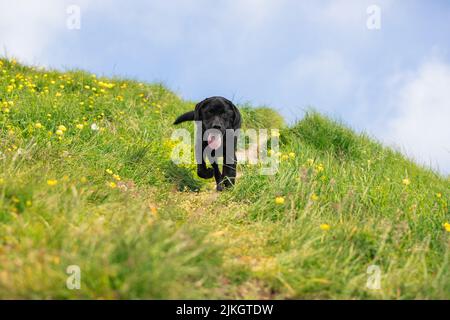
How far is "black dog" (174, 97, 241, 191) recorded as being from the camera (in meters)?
6.87

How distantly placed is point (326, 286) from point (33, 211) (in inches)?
79.9

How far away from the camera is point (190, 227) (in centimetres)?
381

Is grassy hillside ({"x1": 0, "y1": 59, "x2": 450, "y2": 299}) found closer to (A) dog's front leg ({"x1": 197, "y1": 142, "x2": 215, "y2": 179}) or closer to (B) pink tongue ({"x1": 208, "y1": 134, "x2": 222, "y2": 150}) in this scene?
(A) dog's front leg ({"x1": 197, "y1": 142, "x2": 215, "y2": 179})

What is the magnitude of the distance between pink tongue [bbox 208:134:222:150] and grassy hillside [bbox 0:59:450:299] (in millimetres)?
530

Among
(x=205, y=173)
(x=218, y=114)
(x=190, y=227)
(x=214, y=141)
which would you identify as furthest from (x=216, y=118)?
(x=190, y=227)

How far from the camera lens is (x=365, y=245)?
3955mm

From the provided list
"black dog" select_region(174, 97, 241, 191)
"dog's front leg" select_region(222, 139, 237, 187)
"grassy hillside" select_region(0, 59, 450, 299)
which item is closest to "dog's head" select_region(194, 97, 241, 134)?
"black dog" select_region(174, 97, 241, 191)

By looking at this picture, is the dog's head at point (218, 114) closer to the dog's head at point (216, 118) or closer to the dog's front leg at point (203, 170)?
the dog's head at point (216, 118)

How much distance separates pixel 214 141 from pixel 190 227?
3.23 meters

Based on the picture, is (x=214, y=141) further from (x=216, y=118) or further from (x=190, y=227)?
(x=190, y=227)

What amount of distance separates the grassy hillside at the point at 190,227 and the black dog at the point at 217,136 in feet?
1.01

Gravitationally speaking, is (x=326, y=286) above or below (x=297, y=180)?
below

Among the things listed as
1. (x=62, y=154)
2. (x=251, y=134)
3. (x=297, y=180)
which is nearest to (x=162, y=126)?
(x=251, y=134)
